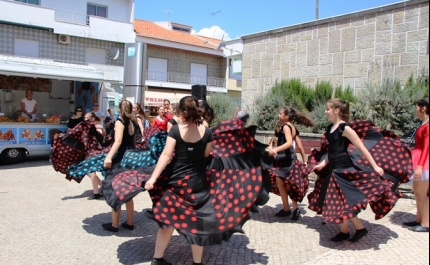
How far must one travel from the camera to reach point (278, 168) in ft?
19.5

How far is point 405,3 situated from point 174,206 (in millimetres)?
9055

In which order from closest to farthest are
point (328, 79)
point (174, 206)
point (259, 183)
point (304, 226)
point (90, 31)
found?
point (174, 206) → point (259, 183) → point (304, 226) → point (328, 79) → point (90, 31)

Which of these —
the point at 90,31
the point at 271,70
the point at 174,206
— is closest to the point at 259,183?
the point at 174,206

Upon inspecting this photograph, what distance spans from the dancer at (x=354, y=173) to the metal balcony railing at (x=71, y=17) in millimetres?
25271

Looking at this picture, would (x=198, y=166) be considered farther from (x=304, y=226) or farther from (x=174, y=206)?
(x=304, y=226)

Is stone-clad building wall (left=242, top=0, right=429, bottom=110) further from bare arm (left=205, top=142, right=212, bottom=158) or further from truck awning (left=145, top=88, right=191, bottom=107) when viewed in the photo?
truck awning (left=145, top=88, right=191, bottom=107)

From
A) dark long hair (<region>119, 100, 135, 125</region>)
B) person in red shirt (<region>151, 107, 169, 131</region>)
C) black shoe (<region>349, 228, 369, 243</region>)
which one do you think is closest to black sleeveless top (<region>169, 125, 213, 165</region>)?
dark long hair (<region>119, 100, 135, 125</region>)

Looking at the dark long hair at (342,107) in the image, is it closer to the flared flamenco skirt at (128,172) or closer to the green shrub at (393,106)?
the flared flamenco skirt at (128,172)

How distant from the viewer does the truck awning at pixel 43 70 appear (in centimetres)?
1073

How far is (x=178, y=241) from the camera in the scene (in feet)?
16.3

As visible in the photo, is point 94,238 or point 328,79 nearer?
point 94,238

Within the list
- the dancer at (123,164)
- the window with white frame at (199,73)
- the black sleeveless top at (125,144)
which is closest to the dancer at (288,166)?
the dancer at (123,164)

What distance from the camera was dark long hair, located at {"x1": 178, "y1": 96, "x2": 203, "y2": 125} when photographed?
12.7ft

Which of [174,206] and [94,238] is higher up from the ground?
[174,206]
